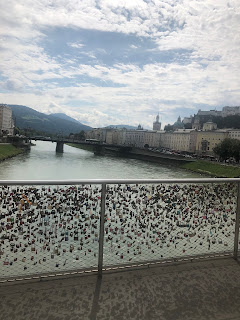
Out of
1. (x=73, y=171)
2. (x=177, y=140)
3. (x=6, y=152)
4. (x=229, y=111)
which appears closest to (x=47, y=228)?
(x=73, y=171)

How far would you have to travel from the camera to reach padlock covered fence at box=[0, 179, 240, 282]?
2381mm

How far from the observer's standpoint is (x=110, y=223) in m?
2.62

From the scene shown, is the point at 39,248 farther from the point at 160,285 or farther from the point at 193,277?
the point at 193,277

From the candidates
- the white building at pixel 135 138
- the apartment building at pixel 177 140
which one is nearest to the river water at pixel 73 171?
the apartment building at pixel 177 140

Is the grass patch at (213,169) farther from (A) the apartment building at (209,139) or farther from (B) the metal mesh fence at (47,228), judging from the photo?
(B) the metal mesh fence at (47,228)

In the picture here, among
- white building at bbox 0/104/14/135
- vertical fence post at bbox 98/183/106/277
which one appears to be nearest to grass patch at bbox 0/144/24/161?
vertical fence post at bbox 98/183/106/277

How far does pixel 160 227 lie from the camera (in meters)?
2.86

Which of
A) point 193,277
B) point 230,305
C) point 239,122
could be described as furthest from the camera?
point 239,122

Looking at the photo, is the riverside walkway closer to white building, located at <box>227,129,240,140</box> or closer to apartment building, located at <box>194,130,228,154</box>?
apartment building, located at <box>194,130,228,154</box>

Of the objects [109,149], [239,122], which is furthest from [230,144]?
[239,122]

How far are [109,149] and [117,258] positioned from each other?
7334 centimetres

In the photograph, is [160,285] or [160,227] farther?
[160,227]

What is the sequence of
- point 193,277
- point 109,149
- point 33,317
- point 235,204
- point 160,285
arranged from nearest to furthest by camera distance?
point 33,317 → point 160,285 → point 193,277 → point 235,204 → point 109,149

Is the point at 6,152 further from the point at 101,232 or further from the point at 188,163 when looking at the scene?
the point at 101,232
